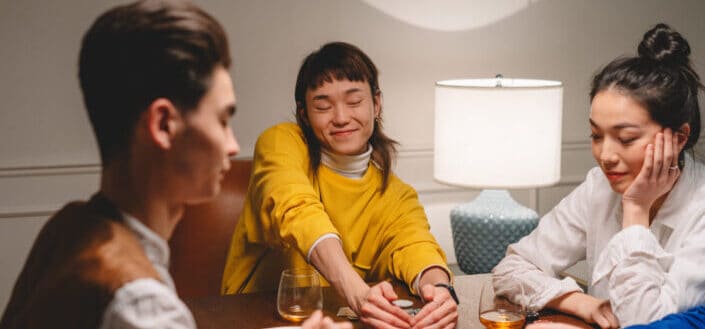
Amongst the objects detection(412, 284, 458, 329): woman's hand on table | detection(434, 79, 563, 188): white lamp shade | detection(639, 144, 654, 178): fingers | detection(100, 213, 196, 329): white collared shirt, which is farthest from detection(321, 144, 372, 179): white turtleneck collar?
detection(100, 213, 196, 329): white collared shirt

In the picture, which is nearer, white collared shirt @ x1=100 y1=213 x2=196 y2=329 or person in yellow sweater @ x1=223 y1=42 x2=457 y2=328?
white collared shirt @ x1=100 y1=213 x2=196 y2=329

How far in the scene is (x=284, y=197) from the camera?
1749 mm

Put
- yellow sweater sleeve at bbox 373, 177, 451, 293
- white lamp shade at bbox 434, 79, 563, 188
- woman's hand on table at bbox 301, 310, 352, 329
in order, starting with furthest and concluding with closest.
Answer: white lamp shade at bbox 434, 79, 563, 188 → yellow sweater sleeve at bbox 373, 177, 451, 293 → woman's hand on table at bbox 301, 310, 352, 329

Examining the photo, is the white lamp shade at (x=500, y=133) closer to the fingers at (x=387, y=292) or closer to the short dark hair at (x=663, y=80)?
the short dark hair at (x=663, y=80)

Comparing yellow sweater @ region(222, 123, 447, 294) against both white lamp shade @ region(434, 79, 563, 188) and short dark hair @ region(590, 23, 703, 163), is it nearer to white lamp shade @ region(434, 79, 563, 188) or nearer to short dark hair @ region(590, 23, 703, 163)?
white lamp shade @ region(434, 79, 563, 188)

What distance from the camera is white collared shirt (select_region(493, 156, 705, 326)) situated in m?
1.48

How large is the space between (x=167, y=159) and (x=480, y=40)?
233 cm

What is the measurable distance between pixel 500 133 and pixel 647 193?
0.74 metres

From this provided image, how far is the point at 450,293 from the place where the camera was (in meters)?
1.59

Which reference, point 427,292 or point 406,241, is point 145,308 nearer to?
point 427,292

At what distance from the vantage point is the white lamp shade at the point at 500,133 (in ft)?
7.56

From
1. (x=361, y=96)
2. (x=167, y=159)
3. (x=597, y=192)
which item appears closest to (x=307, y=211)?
(x=361, y=96)

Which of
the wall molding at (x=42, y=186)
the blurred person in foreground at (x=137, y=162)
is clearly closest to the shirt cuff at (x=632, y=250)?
the blurred person in foreground at (x=137, y=162)

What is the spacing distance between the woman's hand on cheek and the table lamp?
71 centimetres
